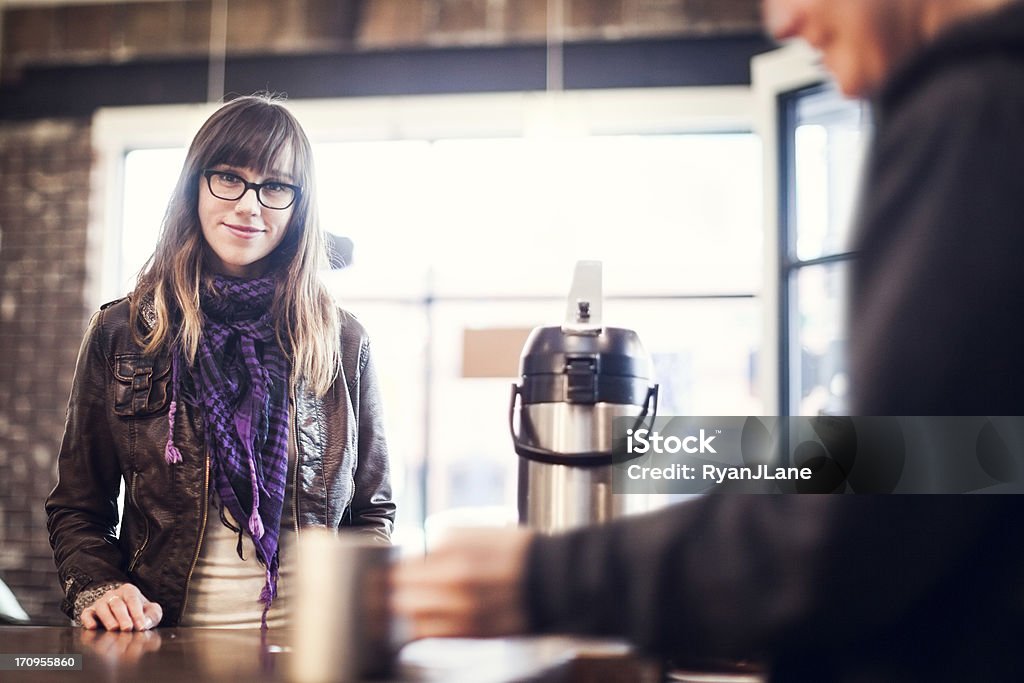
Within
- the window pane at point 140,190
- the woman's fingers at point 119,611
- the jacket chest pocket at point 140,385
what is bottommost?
the woman's fingers at point 119,611

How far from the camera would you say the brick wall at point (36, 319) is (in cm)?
192

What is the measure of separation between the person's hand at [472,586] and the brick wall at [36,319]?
1.68 metres

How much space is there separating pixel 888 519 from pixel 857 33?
23cm

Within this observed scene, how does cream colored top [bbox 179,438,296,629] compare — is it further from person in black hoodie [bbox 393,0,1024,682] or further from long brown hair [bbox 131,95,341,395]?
person in black hoodie [bbox 393,0,1024,682]

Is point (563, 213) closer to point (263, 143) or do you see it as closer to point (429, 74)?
point (429, 74)

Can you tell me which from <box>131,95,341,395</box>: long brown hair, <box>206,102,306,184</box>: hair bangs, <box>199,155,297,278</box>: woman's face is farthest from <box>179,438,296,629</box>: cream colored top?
<box>206,102,306,184</box>: hair bangs

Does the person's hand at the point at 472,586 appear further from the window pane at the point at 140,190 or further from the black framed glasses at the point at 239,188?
the window pane at the point at 140,190

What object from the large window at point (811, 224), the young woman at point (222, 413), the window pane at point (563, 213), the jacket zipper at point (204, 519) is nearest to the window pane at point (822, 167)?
the large window at point (811, 224)

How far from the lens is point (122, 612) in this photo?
0.86m

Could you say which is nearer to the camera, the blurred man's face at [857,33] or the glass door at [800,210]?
the blurred man's face at [857,33]

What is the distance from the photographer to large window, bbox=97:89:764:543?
6.98 feet

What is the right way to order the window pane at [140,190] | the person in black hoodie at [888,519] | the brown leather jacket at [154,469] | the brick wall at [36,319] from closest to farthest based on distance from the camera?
the person in black hoodie at [888,519] < the brown leather jacket at [154,469] < the window pane at [140,190] < the brick wall at [36,319]

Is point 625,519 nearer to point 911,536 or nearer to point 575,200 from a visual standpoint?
point 911,536

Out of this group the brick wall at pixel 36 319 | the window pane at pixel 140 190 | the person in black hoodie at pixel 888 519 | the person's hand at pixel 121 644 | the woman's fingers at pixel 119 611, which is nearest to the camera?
the person in black hoodie at pixel 888 519
